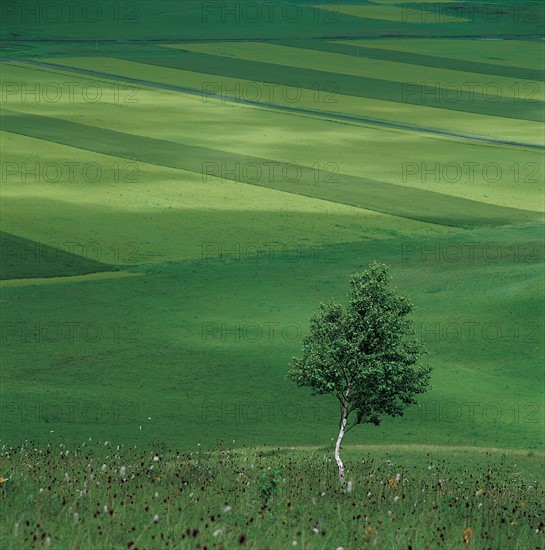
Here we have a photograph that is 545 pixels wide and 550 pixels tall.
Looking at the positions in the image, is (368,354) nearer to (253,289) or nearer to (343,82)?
(253,289)

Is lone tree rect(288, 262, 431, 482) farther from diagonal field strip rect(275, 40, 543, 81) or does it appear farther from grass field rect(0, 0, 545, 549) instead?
diagonal field strip rect(275, 40, 543, 81)

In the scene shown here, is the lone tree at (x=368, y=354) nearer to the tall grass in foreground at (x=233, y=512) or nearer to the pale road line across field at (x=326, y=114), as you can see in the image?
the tall grass in foreground at (x=233, y=512)

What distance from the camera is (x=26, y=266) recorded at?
5675cm

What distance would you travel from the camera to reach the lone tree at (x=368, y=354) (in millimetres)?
28797

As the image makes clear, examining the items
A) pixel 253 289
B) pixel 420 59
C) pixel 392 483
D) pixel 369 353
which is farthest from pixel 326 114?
pixel 392 483

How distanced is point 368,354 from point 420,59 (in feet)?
399

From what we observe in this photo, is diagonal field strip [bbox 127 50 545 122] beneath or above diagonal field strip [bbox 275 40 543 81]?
beneath

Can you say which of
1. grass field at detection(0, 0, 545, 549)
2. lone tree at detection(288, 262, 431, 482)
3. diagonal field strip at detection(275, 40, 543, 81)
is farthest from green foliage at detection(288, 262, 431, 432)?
diagonal field strip at detection(275, 40, 543, 81)

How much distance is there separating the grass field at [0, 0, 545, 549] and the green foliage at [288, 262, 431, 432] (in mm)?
1972

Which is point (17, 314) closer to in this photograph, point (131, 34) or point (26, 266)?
point (26, 266)

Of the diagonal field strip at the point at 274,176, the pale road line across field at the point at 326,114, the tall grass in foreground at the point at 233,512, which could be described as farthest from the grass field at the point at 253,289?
the pale road line across field at the point at 326,114

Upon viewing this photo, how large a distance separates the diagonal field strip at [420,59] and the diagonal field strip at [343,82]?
514 inches

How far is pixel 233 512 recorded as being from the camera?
13914mm

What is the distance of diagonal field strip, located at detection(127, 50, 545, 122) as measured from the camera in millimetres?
117938
